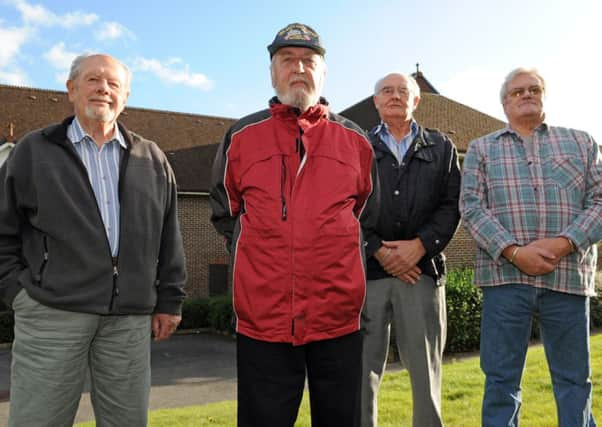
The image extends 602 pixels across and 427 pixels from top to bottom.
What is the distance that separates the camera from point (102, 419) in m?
3.01

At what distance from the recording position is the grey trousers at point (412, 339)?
11.7 feet

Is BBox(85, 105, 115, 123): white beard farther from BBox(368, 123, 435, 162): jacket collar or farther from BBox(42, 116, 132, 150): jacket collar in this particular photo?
BBox(368, 123, 435, 162): jacket collar

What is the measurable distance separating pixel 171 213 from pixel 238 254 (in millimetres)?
787

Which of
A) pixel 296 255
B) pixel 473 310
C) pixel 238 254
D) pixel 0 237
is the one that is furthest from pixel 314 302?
pixel 473 310

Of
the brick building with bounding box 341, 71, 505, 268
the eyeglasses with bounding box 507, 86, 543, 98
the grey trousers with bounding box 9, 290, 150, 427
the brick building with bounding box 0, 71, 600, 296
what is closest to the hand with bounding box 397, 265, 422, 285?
the eyeglasses with bounding box 507, 86, 543, 98

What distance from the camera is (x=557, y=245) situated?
327 centimetres

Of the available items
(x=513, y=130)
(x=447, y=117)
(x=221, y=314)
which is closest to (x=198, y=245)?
(x=221, y=314)

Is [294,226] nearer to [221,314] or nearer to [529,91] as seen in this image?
[529,91]

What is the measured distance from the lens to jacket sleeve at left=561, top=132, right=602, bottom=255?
3291 mm

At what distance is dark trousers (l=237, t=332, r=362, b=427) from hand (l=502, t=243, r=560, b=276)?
46.4 inches

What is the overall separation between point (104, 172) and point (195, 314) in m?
17.8

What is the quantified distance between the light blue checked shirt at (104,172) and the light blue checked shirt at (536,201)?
81.9 inches

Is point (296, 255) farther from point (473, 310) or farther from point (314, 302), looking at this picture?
point (473, 310)

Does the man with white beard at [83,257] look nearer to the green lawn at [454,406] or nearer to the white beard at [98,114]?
the white beard at [98,114]
